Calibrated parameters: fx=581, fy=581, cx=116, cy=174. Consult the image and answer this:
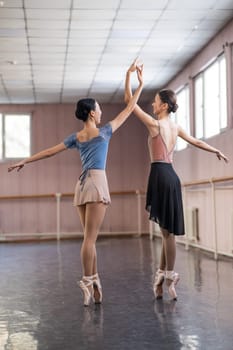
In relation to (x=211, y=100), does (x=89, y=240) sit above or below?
below

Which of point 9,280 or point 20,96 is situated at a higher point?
point 20,96

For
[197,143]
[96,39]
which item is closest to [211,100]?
[96,39]

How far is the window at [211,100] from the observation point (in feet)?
23.6

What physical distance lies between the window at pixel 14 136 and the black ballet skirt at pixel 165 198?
26.7 ft

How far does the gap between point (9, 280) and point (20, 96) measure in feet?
21.0

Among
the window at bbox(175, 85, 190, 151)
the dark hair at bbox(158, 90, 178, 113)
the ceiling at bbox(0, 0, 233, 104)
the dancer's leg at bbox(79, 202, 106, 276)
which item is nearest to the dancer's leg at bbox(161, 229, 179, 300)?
the dancer's leg at bbox(79, 202, 106, 276)

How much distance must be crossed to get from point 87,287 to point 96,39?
4.32m

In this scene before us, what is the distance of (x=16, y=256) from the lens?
293 inches

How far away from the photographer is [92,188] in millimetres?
3521

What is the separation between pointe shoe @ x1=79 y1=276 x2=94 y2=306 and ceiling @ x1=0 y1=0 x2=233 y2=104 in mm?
3245

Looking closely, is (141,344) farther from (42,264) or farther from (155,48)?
(155,48)

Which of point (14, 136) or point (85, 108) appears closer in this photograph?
point (85, 108)

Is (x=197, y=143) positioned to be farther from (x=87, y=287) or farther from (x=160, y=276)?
(x=87, y=287)

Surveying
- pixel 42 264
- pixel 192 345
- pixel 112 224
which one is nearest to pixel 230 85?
pixel 42 264
